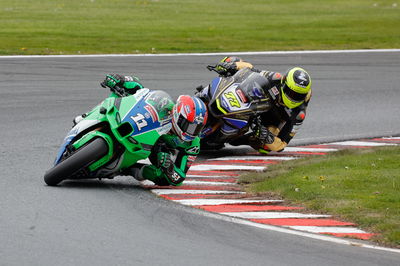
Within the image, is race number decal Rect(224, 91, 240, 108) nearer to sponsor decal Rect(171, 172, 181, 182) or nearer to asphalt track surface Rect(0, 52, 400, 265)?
asphalt track surface Rect(0, 52, 400, 265)

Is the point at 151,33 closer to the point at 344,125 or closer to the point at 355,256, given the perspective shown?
the point at 344,125

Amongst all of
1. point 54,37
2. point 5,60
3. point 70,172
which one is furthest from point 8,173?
point 54,37

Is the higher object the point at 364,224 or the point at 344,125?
the point at 364,224

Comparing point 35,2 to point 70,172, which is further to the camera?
point 35,2

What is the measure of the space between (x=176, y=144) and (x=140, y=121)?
617mm

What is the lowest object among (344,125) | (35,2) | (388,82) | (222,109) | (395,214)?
(35,2)

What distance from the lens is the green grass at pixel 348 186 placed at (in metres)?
8.53

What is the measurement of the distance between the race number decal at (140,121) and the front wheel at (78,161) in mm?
390

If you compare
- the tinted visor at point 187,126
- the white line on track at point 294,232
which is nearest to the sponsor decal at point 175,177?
the tinted visor at point 187,126

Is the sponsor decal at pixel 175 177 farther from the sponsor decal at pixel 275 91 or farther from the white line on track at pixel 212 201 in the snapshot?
the sponsor decal at pixel 275 91

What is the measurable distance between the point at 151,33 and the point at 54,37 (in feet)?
9.22

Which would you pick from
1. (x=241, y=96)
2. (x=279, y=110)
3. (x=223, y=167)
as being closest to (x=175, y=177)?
(x=223, y=167)

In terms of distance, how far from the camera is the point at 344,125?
49.6 feet

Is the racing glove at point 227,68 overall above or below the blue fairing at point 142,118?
below
